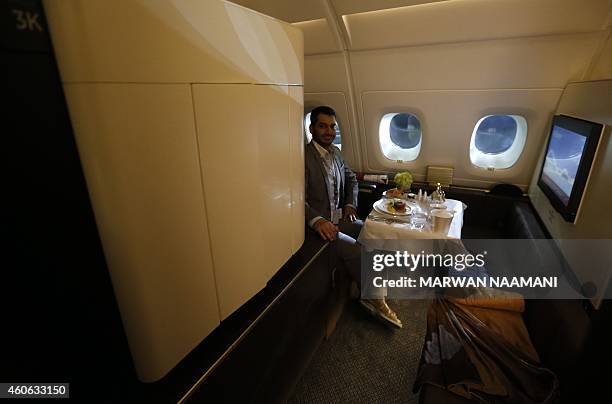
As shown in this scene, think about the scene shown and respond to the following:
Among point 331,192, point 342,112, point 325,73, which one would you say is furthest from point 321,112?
point 342,112

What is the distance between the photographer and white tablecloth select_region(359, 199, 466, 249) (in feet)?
7.59

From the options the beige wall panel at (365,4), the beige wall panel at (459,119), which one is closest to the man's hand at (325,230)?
the beige wall panel at (365,4)

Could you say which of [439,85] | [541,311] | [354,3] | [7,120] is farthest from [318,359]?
[439,85]

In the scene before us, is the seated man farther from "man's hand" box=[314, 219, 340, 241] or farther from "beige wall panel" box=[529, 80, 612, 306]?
"beige wall panel" box=[529, 80, 612, 306]

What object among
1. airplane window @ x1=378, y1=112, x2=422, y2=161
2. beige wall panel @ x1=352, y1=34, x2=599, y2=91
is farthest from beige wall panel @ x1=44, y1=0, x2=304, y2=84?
airplane window @ x1=378, y1=112, x2=422, y2=161

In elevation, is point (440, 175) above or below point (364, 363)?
above

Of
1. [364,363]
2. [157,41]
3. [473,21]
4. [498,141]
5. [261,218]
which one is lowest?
[364,363]

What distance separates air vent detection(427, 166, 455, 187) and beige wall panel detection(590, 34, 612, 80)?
171 cm

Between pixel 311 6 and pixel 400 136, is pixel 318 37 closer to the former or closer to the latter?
pixel 311 6

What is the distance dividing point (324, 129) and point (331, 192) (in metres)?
0.64

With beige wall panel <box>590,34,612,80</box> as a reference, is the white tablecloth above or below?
below

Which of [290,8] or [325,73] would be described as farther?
[325,73]

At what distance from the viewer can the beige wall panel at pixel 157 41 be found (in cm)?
56

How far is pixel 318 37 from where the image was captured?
3092 millimetres
